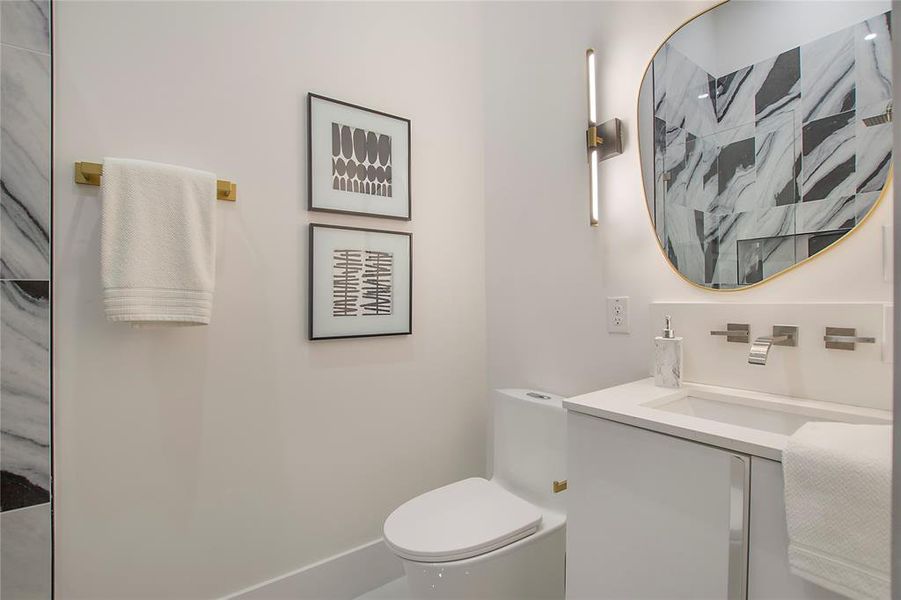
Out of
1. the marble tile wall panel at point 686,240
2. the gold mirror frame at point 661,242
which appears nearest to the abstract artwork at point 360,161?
the gold mirror frame at point 661,242

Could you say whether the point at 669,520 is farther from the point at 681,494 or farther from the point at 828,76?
the point at 828,76

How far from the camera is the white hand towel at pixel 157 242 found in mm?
1151

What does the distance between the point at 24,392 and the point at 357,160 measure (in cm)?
120

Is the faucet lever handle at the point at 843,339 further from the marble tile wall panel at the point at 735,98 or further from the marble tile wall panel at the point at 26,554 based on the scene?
the marble tile wall panel at the point at 26,554

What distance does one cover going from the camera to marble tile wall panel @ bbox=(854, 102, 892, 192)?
0.93 meters

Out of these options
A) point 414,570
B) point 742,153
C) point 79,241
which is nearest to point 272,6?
point 79,241

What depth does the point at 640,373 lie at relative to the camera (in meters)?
1.39

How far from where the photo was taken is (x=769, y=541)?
0.71m

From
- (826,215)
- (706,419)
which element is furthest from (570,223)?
(706,419)

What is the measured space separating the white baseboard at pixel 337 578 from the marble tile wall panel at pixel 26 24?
1.70m

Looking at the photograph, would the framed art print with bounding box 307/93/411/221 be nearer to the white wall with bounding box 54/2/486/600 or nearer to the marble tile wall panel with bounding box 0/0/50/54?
the white wall with bounding box 54/2/486/600

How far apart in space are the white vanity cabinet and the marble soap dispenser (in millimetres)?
347

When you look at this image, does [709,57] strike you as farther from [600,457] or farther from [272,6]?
[272,6]

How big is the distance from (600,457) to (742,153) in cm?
88
